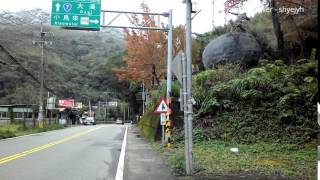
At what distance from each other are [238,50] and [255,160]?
1423 cm

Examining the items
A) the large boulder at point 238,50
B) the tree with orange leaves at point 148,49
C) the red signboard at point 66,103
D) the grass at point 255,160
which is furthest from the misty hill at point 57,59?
the grass at point 255,160

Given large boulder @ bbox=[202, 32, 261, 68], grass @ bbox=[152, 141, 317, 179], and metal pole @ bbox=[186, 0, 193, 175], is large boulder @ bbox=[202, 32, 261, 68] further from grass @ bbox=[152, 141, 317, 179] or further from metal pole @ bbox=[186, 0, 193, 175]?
metal pole @ bbox=[186, 0, 193, 175]

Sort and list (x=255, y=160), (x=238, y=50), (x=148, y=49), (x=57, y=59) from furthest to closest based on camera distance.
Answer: (x=57, y=59) < (x=148, y=49) < (x=238, y=50) < (x=255, y=160)

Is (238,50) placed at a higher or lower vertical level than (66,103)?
higher

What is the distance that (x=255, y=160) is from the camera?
1510 centimetres

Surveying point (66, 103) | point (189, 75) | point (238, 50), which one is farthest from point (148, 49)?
point (66, 103)

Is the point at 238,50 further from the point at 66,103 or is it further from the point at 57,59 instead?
the point at 66,103

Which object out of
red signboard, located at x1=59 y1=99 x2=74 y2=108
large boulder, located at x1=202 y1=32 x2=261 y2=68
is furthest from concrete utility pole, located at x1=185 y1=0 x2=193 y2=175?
red signboard, located at x1=59 y1=99 x2=74 y2=108

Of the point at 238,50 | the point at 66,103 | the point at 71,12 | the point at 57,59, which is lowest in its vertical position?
the point at 66,103

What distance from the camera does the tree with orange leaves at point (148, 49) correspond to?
4062 centimetres

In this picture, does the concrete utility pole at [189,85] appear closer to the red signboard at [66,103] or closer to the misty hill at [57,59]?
the misty hill at [57,59]

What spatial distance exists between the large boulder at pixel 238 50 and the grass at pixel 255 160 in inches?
354

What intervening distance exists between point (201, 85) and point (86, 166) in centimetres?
1342

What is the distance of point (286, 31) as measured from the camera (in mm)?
29188
